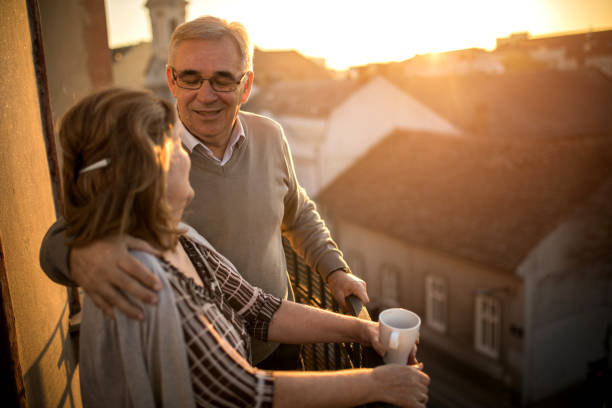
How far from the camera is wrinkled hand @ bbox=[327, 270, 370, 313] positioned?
8.32 feet

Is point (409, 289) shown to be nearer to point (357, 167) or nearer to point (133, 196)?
point (357, 167)

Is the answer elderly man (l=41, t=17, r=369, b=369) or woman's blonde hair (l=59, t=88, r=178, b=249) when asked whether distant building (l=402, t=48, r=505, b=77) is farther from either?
woman's blonde hair (l=59, t=88, r=178, b=249)

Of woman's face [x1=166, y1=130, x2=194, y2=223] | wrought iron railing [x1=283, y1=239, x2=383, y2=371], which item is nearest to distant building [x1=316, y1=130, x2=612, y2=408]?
wrought iron railing [x1=283, y1=239, x2=383, y2=371]

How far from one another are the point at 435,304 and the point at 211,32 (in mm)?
14224

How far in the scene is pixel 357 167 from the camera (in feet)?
69.7

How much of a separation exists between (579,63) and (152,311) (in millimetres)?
31841

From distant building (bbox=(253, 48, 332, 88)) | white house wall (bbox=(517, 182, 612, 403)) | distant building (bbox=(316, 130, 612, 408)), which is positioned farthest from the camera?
distant building (bbox=(253, 48, 332, 88))

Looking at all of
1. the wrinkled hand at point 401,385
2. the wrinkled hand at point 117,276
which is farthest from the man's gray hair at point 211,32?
the wrinkled hand at point 401,385

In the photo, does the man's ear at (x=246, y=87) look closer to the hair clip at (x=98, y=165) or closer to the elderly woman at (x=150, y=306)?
the elderly woman at (x=150, y=306)

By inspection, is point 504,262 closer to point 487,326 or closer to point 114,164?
point 487,326

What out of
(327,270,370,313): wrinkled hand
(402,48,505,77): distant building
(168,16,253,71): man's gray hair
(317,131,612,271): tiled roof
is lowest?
(317,131,612,271): tiled roof

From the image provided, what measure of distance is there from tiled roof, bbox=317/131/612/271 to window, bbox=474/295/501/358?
153 centimetres

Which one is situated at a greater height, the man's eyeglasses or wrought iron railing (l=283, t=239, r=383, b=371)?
the man's eyeglasses

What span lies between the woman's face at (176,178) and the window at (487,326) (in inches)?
511
